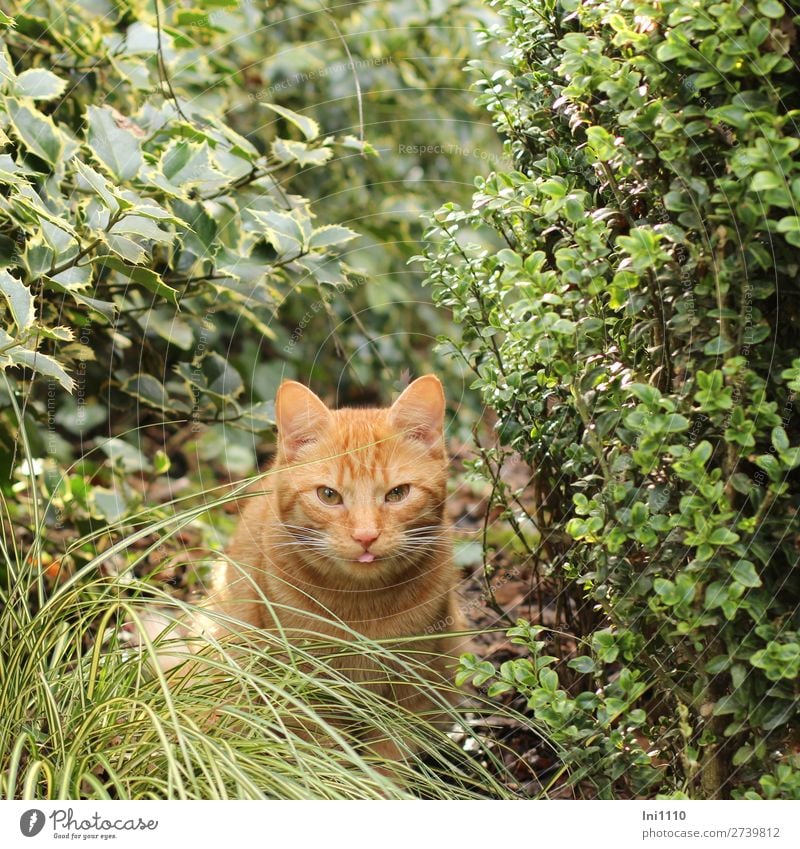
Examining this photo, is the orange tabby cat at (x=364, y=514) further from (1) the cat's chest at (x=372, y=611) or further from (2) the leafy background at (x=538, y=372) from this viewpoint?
(2) the leafy background at (x=538, y=372)

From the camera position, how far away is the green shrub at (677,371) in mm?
1214

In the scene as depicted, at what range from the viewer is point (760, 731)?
4.24 ft

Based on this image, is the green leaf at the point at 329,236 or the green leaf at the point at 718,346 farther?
the green leaf at the point at 329,236

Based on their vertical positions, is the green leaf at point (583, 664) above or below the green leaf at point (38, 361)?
below

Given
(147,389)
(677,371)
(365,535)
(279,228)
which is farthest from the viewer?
(147,389)

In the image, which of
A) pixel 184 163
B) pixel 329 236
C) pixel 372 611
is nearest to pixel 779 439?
pixel 372 611

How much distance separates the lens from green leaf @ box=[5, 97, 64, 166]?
1.75 metres

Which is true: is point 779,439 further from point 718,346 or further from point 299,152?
point 299,152

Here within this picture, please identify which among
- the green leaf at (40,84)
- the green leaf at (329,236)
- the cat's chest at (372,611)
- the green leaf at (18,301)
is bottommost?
the cat's chest at (372,611)

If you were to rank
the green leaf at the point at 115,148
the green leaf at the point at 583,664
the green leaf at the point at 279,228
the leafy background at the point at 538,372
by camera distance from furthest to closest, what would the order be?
1. the green leaf at the point at 279,228
2. the green leaf at the point at 115,148
3. the green leaf at the point at 583,664
4. the leafy background at the point at 538,372

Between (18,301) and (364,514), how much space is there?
26.2 inches

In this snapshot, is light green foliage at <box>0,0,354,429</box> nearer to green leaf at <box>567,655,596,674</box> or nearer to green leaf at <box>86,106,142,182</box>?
green leaf at <box>86,106,142,182</box>

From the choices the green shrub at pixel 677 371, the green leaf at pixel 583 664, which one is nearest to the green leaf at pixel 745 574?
the green shrub at pixel 677 371

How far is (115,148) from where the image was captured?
1754 millimetres
